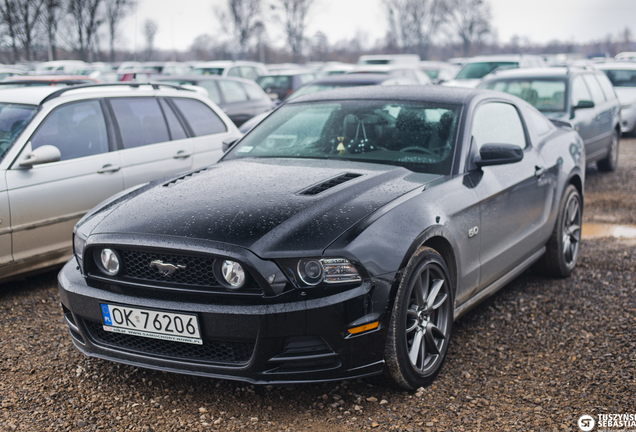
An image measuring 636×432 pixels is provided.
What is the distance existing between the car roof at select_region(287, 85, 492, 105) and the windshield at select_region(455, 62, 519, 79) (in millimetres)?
13205

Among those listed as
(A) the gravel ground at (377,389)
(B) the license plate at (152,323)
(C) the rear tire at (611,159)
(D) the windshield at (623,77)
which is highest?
(D) the windshield at (623,77)

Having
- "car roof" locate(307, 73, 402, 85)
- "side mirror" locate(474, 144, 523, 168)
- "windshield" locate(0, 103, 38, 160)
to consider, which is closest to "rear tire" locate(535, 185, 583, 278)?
"side mirror" locate(474, 144, 523, 168)

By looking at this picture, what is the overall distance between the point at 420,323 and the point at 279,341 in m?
0.82

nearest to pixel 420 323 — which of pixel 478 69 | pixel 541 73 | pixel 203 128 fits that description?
pixel 203 128

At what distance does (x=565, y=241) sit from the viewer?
16.5 ft

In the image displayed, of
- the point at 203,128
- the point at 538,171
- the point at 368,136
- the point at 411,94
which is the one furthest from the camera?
the point at 203,128

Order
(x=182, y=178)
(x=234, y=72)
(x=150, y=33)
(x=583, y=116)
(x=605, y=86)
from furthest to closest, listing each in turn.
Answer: (x=150, y=33) < (x=234, y=72) < (x=605, y=86) < (x=583, y=116) < (x=182, y=178)

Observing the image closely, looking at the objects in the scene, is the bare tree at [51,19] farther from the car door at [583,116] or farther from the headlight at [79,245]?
the headlight at [79,245]

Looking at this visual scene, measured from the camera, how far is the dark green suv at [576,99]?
8.70 metres

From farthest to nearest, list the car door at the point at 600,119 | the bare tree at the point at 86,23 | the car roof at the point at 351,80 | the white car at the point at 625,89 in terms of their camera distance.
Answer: the bare tree at the point at 86,23 < the white car at the point at 625,89 < the car roof at the point at 351,80 < the car door at the point at 600,119

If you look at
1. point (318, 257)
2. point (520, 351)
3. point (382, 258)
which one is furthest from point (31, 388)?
point (520, 351)

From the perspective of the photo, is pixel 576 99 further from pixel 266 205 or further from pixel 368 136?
pixel 266 205

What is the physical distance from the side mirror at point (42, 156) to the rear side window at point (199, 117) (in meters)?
1.67

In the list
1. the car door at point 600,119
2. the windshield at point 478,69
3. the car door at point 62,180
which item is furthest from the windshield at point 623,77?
the car door at point 62,180
